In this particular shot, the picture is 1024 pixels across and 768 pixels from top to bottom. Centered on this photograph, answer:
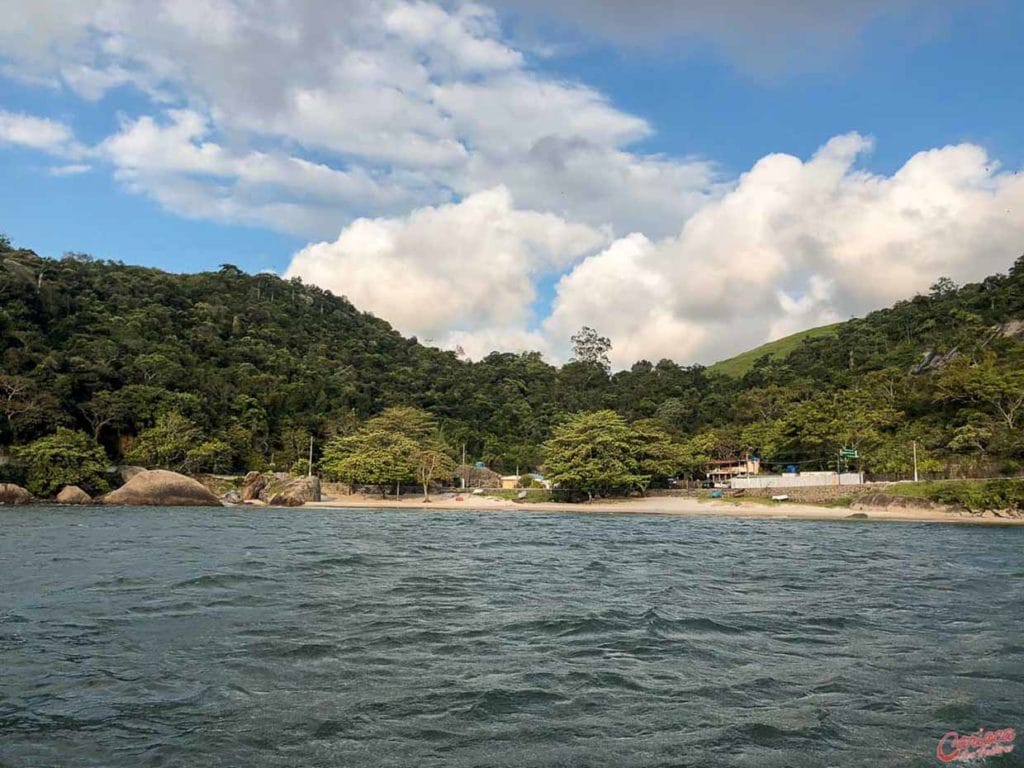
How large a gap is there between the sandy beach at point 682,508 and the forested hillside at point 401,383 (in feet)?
31.0

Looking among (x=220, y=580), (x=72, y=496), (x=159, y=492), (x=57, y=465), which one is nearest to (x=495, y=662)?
(x=220, y=580)

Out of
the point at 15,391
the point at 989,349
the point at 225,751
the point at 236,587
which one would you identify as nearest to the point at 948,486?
the point at 989,349

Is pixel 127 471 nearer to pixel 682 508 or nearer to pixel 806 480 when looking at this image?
pixel 682 508

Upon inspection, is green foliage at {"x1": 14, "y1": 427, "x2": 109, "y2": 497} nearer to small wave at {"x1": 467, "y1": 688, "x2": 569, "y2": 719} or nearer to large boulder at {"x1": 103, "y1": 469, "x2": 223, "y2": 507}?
large boulder at {"x1": 103, "y1": 469, "x2": 223, "y2": 507}

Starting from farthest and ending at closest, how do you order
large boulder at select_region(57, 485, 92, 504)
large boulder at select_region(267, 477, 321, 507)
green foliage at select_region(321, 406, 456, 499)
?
green foliage at select_region(321, 406, 456, 499) → large boulder at select_region(267, 477, 321, 507) → large boulder at select_region(57, 485, 92, 504)

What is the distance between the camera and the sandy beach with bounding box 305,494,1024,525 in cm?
4256

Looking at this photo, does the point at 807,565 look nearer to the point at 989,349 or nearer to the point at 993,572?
the point at 993,572

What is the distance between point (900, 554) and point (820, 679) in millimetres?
17002

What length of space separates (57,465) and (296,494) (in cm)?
1822

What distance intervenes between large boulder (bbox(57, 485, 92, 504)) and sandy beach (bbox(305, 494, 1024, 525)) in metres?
17.0

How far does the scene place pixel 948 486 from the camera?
44688mm

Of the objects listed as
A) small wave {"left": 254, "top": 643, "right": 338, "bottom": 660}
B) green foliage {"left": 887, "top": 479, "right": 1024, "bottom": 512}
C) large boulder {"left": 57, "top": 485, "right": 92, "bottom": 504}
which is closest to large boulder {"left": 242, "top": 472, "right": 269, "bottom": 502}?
large boulder {"left": 57, "top": 485, "right": 92, "bottom": 504}

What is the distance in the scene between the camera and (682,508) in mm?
52156

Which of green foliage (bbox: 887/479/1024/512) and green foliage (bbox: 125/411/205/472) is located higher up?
green foliage (bbox: 125/411/205/472)
